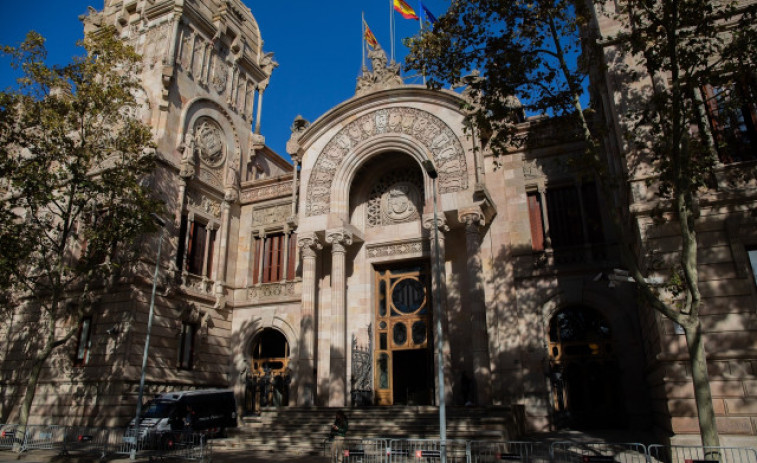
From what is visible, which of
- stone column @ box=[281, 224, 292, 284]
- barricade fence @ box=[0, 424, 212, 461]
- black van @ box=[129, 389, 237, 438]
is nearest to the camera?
barricade fence @ box=[0, 424, 212, 461]

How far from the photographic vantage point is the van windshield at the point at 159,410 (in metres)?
18.4

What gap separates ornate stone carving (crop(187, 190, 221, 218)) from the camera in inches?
968

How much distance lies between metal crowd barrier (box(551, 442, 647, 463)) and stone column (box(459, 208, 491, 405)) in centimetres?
357

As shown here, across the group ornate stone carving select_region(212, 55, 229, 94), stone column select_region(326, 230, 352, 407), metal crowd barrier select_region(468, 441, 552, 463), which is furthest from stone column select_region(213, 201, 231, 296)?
metal crowd barrier select_region(468, 441, 552, 463)

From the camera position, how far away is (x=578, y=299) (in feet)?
61.1

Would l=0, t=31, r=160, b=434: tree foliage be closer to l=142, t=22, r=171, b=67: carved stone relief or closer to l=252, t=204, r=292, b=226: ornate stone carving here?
l=142, t=22, r=171, b=67: carved stone relief

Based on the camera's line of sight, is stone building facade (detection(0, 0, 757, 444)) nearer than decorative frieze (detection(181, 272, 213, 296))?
Yes

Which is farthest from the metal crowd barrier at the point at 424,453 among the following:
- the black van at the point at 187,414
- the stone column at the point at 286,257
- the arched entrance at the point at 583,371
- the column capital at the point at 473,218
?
the stone column at the point at 286,257

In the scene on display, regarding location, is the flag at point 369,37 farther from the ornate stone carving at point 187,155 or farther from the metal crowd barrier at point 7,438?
the metal crowd barrier at point 7,438

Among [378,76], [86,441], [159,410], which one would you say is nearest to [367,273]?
[378,76]

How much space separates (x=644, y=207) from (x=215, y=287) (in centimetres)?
1885

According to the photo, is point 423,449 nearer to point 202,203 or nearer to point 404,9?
point 202,203

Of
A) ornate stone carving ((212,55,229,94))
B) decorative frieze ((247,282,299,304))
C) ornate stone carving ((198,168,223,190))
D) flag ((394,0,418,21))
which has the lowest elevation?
decorative frieze ((247,282,299,304))

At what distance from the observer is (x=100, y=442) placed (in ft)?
58.7
